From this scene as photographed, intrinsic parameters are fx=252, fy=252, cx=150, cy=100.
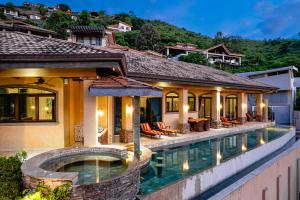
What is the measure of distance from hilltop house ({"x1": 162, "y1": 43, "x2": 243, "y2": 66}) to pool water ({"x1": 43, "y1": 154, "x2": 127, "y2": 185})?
166 feet

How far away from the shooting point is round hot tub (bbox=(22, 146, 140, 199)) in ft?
15.9

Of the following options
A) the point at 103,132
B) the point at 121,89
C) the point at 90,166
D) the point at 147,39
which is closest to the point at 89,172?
the point at 90,166

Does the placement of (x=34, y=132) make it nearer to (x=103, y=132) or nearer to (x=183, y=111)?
(x=103, y=132)

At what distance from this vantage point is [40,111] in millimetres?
10344

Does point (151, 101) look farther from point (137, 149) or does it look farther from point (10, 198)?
point (10, 198)

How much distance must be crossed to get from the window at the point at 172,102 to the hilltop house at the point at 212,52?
39193mm

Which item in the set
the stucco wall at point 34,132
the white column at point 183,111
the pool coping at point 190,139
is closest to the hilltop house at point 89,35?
the white column at point 183,111

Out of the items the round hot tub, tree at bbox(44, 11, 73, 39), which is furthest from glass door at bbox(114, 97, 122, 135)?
tree at bbox(44, 11, 73, 39)

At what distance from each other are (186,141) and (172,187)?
296 inches

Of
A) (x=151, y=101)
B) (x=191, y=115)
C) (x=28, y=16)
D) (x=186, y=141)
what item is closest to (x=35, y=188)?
(x=186, y=141)

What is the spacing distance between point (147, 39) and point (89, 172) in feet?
180

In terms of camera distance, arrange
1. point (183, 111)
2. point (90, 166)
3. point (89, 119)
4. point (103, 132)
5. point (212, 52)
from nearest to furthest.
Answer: point (90, 166) < point (89, 119) < point (103, 132) < point (183, 111) < point (212, 52)

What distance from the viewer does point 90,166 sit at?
6793 millimetres

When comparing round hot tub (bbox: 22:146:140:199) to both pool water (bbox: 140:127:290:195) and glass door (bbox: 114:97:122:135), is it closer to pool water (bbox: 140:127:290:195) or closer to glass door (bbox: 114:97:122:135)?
pool water (bbox: 140:127:290:195)
